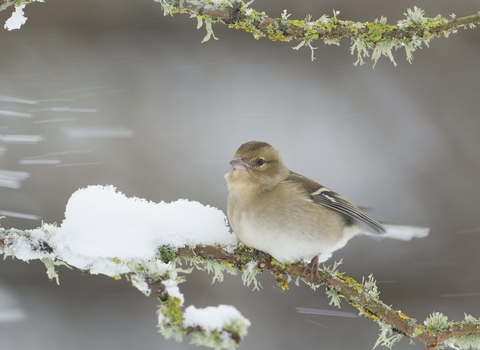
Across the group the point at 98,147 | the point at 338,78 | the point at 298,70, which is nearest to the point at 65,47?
the point at 98,147

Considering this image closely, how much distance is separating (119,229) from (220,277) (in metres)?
0.64

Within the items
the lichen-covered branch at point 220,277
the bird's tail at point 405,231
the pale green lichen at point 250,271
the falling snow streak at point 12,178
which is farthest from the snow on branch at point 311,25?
the falling snow streak at point 12,178

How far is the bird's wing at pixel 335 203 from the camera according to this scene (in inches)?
123

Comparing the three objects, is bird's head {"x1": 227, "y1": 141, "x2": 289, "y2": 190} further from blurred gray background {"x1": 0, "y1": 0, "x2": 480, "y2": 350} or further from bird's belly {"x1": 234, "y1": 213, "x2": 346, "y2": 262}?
blurred gray background {"x1": 0, "y1": 0, "x2": 480, "y2": 350}

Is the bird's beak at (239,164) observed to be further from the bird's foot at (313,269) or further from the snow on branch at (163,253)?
the bird's foot at (313,269)

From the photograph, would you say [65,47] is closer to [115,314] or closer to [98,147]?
[98,147]

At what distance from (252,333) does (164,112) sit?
288 cm

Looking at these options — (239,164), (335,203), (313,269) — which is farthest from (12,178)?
(313,269)

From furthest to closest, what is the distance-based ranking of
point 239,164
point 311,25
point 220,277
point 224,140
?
point 224,140, point 239,164, point 220,277, point 311,25

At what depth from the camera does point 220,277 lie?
242cm

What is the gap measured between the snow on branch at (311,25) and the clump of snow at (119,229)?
0.84 meters

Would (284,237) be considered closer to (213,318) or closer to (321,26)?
(321,26)

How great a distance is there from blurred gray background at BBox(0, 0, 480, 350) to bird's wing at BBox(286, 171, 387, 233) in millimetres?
2158

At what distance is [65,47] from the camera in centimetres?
545
